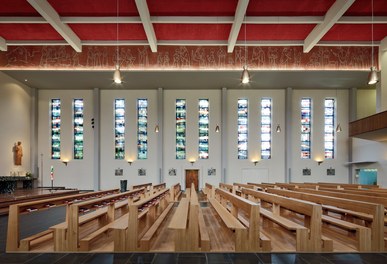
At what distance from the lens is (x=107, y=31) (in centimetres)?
1100

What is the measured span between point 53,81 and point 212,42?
300 inches

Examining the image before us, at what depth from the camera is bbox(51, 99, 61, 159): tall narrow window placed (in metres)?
15.4

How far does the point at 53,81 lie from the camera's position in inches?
547

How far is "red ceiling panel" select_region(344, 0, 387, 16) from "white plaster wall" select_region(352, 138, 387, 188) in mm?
A: 5465

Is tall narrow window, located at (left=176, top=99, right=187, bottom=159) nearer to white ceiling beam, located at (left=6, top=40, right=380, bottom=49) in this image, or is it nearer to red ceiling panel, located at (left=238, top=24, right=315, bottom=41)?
white ceiling beam, located at (left=6, top=40, right=380, bottom=49)

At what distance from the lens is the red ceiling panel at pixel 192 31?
10.7m

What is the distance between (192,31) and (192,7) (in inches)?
69.5

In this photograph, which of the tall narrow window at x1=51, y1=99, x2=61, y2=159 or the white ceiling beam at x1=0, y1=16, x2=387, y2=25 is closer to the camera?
the white ceiling beam at x1=0, y1=16, x2=387, y2=25

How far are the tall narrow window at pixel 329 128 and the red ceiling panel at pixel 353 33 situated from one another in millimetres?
4295

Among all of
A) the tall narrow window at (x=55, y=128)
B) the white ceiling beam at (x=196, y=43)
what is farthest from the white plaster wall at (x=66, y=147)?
the white ceiling beam at (x=196, y=43)

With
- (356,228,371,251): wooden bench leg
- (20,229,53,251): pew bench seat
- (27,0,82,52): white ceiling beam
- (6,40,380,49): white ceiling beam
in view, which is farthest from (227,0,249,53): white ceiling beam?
(20,229,53,251): pew bench seat

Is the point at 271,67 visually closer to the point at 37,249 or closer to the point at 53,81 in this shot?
the point at 53,81

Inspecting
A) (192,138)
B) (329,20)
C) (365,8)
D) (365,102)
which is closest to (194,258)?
(329,20)

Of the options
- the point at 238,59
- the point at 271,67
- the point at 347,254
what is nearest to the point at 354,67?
the point at 271,67
